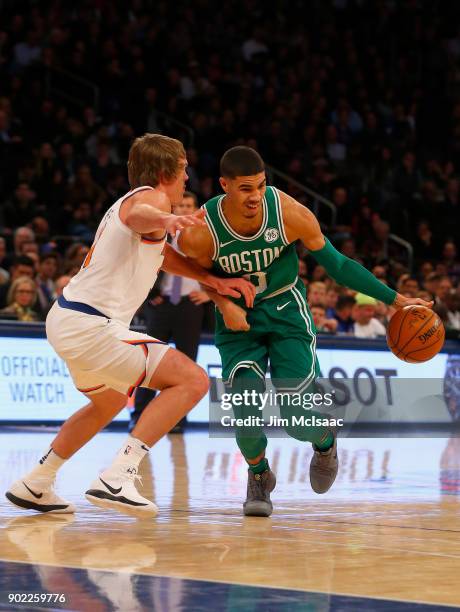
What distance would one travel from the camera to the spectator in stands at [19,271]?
12.5 m

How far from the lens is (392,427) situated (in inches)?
518

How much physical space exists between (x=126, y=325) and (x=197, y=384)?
43cm

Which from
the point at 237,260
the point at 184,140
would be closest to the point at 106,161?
the point at 184,140

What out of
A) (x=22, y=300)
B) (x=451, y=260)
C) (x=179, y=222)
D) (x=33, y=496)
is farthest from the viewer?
(x=451, y=260)

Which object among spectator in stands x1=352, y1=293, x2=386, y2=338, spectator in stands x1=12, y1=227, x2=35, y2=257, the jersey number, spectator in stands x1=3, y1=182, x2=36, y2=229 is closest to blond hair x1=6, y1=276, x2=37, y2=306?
spectator in stands x1=12, y1=227, x2=35, y2=257

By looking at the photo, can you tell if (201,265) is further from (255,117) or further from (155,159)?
(255,117)

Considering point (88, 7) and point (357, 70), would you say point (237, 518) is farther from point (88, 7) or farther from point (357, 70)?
point (357, 70)

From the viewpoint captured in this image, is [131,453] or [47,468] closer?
[131,453]

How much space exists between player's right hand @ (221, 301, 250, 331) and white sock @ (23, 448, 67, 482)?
108 cm

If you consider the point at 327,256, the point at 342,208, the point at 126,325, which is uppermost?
the point at 342,208

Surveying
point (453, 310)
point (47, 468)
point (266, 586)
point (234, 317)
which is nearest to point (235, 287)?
point (234, 317)

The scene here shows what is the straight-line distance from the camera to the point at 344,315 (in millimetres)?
14305

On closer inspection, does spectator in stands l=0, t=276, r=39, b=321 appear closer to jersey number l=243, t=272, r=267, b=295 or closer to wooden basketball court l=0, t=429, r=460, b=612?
wooden basketball court l=0, t=429, r=460, b=612

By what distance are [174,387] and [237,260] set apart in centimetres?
96
